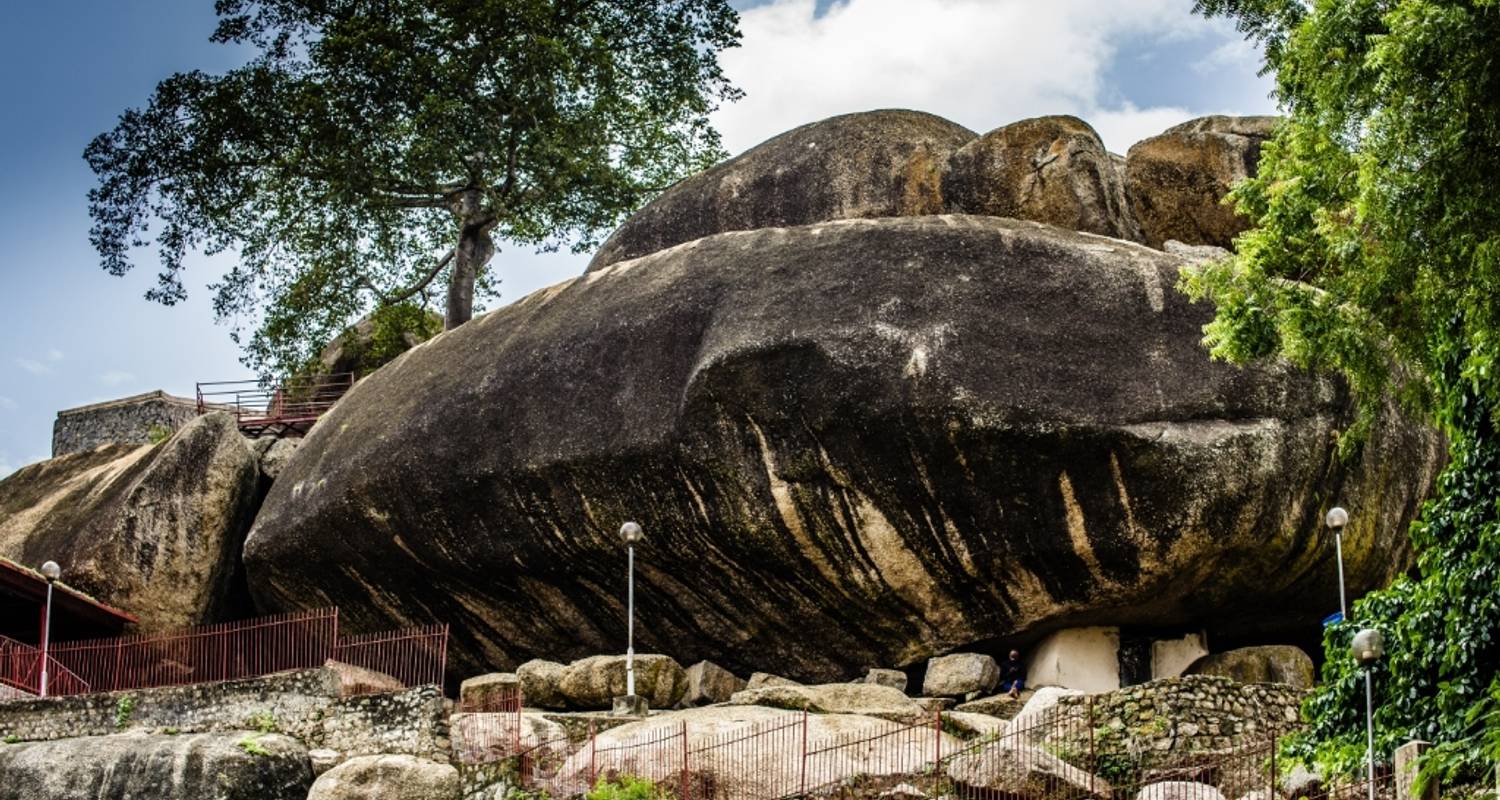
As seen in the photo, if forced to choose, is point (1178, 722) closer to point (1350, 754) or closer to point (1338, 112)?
point (1350, 754)

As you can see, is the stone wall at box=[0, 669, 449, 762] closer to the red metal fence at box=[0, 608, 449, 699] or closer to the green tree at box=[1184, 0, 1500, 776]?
the red metal fence at box=[0, 608, 449, 699]

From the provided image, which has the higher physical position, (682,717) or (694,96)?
(694,96)

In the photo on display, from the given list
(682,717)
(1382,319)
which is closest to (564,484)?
(682,717)

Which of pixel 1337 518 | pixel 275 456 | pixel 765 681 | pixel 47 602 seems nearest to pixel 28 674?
pixel 47 602

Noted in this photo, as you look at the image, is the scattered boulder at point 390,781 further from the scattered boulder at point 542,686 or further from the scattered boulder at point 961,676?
the scattered boulder at point 961,676

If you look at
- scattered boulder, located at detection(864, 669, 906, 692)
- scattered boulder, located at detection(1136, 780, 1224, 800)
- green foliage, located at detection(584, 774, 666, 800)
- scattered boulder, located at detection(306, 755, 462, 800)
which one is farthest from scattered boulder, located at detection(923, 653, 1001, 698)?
scattered boulder, located at detection(1136, 780, 1224, 800)

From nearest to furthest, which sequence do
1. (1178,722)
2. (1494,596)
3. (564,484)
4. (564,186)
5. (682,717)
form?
(1494,596)
(1178,722)
(682,717)
(564,484)
(564,186)

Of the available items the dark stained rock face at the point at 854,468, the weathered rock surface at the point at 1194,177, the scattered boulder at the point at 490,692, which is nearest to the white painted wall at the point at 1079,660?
the dark stained rock face at the point at 854,468

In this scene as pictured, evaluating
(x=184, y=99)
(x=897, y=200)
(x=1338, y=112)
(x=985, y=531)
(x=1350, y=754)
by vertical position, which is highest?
(x=184, y=99)

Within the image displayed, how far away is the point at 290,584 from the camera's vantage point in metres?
29.8

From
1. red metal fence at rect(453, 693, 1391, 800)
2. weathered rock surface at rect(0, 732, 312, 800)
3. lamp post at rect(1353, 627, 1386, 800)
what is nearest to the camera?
lamp post at rect(1353, 627, 1386, 800)

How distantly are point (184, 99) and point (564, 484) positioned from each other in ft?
47.9

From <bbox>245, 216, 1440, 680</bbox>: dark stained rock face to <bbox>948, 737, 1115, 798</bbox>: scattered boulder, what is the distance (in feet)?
17.8

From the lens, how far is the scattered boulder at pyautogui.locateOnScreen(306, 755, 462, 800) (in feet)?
73.9
